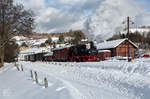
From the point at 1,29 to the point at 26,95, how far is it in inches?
732

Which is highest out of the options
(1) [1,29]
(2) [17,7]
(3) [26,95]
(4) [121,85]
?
(2) [17,7]

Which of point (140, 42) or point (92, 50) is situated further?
point (140, 42)

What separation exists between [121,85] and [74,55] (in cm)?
2208

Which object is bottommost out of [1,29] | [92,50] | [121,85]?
[121,85]

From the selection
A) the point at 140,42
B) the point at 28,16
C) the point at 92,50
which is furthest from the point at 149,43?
the point at 28,16

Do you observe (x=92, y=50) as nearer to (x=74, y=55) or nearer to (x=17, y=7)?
(x=74, y=55)

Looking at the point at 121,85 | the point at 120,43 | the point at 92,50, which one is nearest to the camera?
the point at 121,85

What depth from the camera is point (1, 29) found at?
27.9 m

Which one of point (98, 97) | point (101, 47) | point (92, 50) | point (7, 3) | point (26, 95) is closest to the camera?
point (98, 97)

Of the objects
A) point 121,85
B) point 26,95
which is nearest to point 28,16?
point 26,95

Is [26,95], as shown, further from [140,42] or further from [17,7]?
[140,42]

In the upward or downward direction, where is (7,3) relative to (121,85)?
upward

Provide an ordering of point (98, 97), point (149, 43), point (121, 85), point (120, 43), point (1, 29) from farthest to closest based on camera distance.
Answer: point (149, 43) < point (120, 43) < point (1, 29) < point (121, 85) < point (98, 97)

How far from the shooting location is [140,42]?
95875 millimetres
